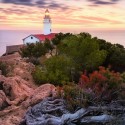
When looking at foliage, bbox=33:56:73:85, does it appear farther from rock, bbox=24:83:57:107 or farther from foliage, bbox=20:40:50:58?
foliage, bbox=20:40:50:58

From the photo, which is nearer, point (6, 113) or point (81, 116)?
point (81, 116)

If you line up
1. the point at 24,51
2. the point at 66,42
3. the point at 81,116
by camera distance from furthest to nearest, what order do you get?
1. the point at 24,51
2. the point at 66,42
3. the point at 81,116

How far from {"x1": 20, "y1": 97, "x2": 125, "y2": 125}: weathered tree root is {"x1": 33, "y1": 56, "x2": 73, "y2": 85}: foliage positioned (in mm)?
7367

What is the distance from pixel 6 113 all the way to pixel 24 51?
851 inches

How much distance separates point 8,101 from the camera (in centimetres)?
1288

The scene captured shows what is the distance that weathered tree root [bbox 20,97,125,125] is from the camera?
10609mm

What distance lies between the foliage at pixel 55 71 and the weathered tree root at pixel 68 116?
7.37 metres

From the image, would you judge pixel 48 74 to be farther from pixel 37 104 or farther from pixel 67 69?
pixel 37 104

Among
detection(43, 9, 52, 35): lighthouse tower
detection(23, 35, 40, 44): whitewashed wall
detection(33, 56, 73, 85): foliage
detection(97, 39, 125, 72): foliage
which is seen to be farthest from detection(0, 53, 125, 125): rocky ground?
detection(23, 35, 40, 44): whitewashed wall

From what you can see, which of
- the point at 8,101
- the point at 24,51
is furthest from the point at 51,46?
the point at 8,101

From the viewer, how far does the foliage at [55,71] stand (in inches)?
762

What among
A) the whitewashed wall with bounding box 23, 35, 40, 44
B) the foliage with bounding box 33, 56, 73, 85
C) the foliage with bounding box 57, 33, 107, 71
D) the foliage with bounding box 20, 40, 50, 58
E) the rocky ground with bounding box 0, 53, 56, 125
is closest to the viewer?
the rocky ground with bounding box 0, 53, 56, 125

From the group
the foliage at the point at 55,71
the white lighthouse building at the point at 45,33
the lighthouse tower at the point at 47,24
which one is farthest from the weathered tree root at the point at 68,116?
the lighthouse tower at the point at 47,24

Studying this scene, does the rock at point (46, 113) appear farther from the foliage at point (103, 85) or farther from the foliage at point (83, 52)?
the foliage at point (83, 52)
